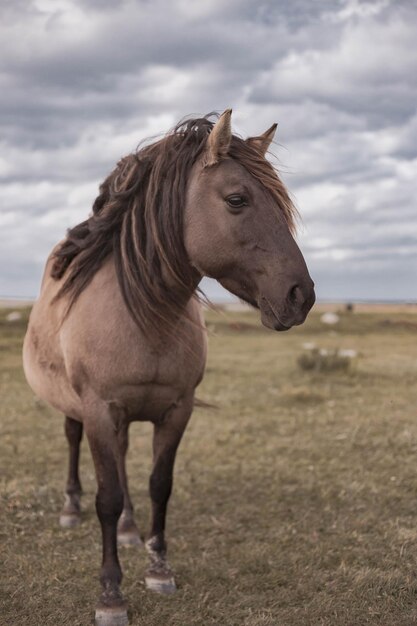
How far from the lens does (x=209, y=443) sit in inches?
343

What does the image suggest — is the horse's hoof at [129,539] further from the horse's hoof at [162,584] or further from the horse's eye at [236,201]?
the horse's eye at [236,201]

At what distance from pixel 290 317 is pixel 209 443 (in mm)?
5638

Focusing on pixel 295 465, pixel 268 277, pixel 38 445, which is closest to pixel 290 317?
pixel 268 277

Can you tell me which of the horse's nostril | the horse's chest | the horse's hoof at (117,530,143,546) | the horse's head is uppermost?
the horse's head

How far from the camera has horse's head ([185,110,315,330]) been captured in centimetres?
338

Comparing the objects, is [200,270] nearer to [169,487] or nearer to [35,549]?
[169,487]

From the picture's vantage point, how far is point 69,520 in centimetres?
585

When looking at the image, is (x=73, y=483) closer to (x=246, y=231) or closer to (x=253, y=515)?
(x=253, y=515)

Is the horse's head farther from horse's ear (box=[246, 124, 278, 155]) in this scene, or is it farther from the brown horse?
horse's ear (box=[246, 124, 278, 155])

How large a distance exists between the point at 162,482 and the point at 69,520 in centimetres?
174

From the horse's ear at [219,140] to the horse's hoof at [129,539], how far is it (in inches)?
130

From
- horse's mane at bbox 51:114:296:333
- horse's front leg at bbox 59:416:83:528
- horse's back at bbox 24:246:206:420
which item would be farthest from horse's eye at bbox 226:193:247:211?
horse's front leg at bbox 59:416:83:528

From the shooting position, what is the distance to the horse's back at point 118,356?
3965 mm

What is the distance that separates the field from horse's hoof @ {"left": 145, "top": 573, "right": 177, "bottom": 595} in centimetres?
8
